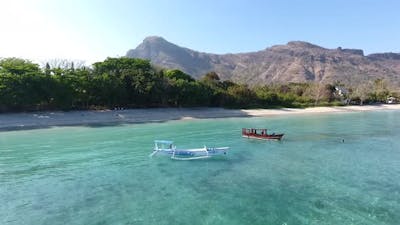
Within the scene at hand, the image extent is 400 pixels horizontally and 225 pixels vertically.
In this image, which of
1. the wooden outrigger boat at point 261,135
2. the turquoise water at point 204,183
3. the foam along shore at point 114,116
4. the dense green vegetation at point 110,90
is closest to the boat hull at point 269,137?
the wooden outrigger boat at point 261,135

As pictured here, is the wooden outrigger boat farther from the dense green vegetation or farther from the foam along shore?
the dense green vegetation

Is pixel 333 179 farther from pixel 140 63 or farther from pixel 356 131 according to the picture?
pixel 140 63

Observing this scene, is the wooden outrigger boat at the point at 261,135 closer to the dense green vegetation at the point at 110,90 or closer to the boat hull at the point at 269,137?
the boat hull at the point at 269,137

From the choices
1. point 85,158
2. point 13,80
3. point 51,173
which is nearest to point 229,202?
point 51,173

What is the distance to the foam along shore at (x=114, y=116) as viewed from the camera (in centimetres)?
6134

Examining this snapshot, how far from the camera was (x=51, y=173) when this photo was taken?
2798 centimetres

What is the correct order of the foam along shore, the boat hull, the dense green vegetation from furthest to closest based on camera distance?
1. the dense green vegetation
2. the foam along shore
3. the boat hull

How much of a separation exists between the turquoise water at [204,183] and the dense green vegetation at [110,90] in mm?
27164

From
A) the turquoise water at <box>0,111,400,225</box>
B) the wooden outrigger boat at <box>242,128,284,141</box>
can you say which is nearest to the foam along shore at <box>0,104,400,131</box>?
the turquoise water at <box>0,111,400,225</box>

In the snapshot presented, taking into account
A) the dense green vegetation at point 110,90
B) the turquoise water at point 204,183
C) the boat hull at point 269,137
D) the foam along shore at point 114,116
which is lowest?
the turquoise water at point 204,183

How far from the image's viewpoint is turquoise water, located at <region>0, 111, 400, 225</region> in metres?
18.1

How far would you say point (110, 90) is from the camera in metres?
77.1

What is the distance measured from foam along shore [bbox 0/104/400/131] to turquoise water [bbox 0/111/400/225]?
19.1 m

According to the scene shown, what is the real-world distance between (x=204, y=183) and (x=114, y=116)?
1934 inches
